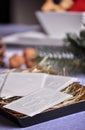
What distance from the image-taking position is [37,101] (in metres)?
0.37

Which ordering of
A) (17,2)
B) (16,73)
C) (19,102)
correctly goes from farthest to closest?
(17,2)
(16,73)
(19,102)

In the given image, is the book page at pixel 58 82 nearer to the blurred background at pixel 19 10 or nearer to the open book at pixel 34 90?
the open book at pixel 34 90

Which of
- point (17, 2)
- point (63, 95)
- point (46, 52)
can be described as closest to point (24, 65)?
point (46, 52)

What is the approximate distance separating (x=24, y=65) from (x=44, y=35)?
26cm

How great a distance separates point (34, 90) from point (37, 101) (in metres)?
0.04

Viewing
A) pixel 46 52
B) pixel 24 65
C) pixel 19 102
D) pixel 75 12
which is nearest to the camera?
pixel 19 102

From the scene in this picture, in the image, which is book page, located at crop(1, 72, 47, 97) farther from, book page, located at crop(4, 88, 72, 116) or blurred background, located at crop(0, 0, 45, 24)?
blurred background, located at crop(0, 0, 45, 24)

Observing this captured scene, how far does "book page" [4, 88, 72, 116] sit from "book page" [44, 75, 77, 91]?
0.02m

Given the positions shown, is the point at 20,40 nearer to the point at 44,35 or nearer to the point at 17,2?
the point at 44,35

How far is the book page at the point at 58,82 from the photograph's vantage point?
0.42 metres

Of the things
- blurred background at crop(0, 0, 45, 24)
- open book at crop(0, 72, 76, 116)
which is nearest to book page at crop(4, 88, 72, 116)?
open book at crop(0, 72, 76, 116)

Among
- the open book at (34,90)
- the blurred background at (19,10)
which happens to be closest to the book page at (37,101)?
the open book at (34,90)

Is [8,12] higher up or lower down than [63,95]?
lower down

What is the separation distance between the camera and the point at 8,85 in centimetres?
43
